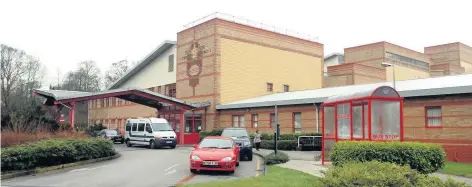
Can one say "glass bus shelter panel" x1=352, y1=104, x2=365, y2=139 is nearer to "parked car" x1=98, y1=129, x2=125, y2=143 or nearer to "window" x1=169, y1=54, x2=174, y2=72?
"parked car" x1=98, y1=129, x2=125, y2=143

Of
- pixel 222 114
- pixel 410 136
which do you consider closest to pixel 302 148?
pixel 410 136

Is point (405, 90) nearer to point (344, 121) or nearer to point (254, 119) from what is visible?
point (344, 121)

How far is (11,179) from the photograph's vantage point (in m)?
14.1

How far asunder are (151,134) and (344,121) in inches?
666

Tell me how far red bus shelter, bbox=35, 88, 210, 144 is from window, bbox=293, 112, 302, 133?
939 centimetres

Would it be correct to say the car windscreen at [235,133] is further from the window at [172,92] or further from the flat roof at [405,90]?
the window at [172,92]

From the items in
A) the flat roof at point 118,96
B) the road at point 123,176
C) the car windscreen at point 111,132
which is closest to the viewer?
the road at point 123,176

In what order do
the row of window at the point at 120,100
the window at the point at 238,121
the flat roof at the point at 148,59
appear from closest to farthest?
the window at the point at 238,121 → the row of window at the point at 120,100 → the flat roof at the point at 148,59

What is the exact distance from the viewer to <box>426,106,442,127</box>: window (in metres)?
21.7

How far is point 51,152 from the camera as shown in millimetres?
16719

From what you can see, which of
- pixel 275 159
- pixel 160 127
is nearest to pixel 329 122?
pixel 275 159

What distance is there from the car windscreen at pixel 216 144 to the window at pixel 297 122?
1542 cm

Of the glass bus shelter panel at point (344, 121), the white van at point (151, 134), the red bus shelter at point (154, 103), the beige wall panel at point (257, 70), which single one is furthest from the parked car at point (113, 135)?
the glass bus shelter panel at point (344, 121)

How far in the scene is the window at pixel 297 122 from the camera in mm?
31948
